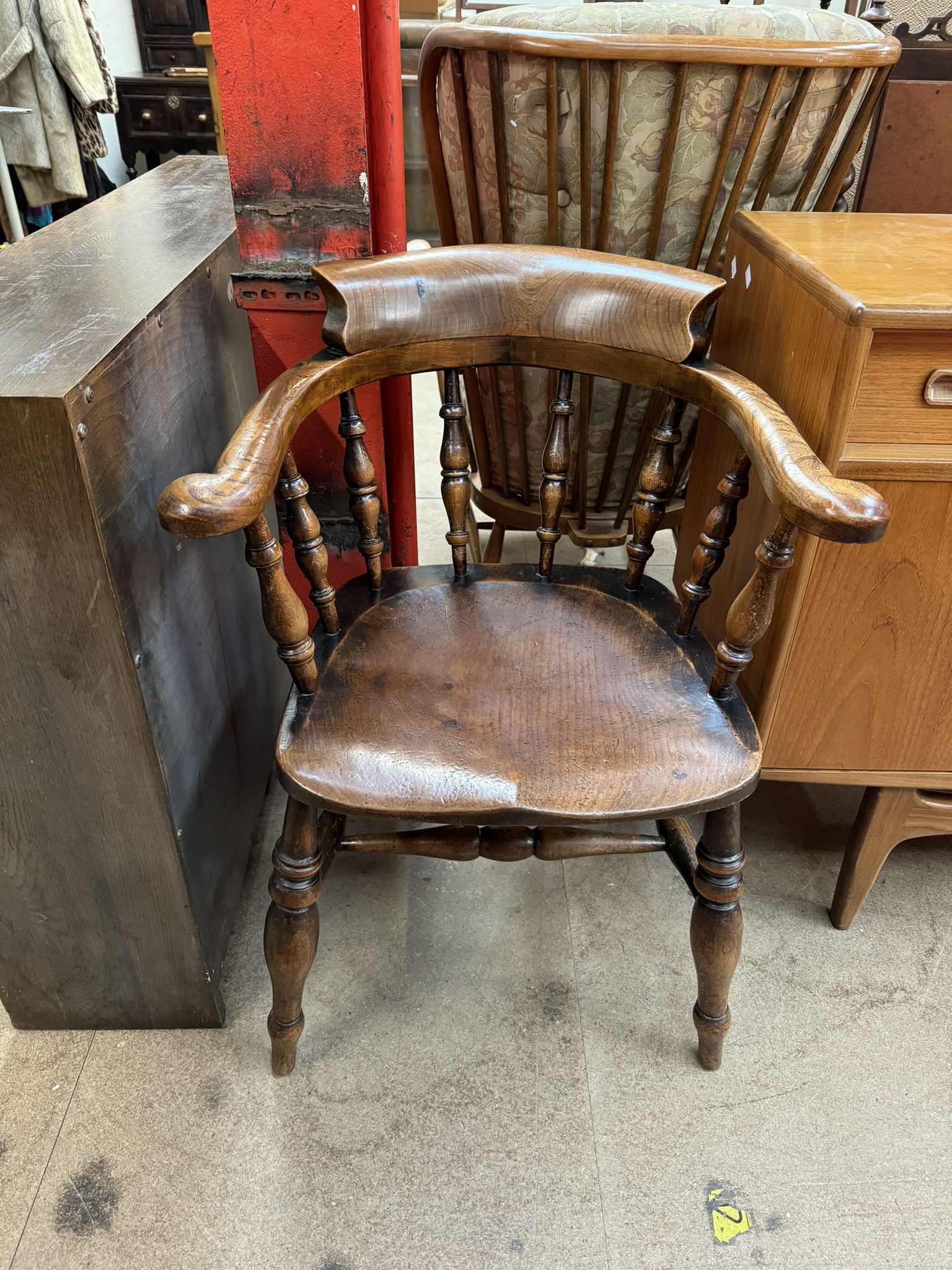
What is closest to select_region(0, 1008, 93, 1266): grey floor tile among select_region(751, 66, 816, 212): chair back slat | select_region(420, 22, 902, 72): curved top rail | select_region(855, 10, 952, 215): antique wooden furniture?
select_region(420, 22, 902, 72): curved top rail

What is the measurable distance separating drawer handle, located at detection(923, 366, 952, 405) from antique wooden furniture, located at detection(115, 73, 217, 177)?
4663mm

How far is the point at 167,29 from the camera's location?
15.8ft

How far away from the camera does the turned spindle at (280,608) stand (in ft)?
2.81

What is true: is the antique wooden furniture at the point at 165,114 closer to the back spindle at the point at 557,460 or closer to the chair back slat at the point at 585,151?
the chair back slat at the point at 585,151

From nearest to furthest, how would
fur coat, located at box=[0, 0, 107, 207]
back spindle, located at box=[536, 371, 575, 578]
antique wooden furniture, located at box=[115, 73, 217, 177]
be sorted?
back spindle, located at box=[536, 371, 575, 578]
fur coat, located at box=[0, 0, 107, 207]
antique wooden furniture, located at box=[115, 73, 217, 177]

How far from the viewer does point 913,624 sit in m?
1.06

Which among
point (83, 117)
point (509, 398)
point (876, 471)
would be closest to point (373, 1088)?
point (876, 471)

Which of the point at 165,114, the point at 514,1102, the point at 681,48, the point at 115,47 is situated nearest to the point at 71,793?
the point at 514,1102

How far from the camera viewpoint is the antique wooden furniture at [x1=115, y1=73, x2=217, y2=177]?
4508 millimetres

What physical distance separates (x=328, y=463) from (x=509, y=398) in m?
0.52

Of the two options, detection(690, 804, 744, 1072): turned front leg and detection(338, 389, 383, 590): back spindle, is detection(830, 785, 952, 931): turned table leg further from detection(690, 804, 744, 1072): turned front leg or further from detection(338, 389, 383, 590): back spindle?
detection(338, 389, 383, 590): back spindle

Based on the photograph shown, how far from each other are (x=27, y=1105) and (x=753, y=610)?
3.42 feet

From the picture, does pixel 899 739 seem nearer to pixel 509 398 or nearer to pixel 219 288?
pixel 509 398

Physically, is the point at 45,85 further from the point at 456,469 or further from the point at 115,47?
the point at 456,469
